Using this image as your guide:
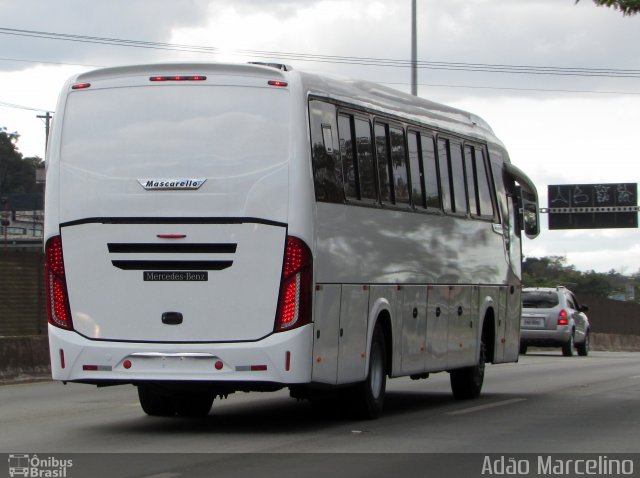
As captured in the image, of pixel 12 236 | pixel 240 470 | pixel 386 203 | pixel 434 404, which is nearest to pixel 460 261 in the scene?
pixel 434 404

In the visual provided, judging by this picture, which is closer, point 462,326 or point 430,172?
point 430,172

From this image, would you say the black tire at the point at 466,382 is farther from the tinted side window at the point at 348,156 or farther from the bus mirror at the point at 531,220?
the tinted side window at the point at 348,156

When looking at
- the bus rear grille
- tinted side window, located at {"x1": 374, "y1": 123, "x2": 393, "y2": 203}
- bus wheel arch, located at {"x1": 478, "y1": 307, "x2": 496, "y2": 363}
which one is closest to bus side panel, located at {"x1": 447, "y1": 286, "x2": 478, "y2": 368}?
bus wheel arch, located at {"x1": 478, "y1": 307, "x2": 496, "y2": 363}

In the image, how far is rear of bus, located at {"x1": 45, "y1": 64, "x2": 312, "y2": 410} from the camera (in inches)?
489

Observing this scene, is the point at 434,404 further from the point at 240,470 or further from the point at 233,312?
the point at 240,470

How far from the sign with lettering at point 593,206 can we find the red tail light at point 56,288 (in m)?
57.0

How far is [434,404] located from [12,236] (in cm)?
6663

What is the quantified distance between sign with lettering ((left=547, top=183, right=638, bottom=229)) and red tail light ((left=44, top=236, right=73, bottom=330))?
5702cm

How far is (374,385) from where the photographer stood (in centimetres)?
1440

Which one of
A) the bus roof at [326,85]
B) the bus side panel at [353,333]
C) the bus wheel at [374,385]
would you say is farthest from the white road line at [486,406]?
the bus roof at [326,85]

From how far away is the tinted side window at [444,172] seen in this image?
16766 mm

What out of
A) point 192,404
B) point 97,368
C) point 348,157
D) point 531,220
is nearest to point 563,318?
point 531,220

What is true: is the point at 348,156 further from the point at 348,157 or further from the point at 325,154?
the point at 325,154

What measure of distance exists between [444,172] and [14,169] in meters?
99.8
